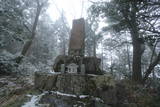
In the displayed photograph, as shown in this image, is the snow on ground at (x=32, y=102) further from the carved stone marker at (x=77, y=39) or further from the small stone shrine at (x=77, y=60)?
the carved stone marker at (x=77, y=39)

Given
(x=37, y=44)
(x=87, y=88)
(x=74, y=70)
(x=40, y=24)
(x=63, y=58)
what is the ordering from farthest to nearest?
1. (x=40, y=24)
2. (x=37, y=44)
3. (x=63, y=58)
4. (x=74, y=70)
5. (x=87, y=88)

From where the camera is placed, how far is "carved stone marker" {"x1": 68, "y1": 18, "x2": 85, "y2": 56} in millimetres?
7831

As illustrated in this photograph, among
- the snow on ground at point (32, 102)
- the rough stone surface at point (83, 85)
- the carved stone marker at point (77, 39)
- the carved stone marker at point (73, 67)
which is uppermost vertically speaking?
the carved stone marker at point (77, 39)

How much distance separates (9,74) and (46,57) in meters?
9.67

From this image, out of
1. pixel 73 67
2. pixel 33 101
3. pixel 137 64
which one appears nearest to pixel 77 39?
pixel 73 67

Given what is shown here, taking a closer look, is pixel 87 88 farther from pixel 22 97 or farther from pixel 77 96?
pixel 22 97

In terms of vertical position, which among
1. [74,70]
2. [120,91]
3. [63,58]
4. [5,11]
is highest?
[5,11]

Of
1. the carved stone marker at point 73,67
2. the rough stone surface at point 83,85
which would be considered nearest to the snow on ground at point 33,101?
the rough stone surface at point 83,85

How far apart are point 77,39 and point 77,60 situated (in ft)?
5.18

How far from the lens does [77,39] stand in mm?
8148

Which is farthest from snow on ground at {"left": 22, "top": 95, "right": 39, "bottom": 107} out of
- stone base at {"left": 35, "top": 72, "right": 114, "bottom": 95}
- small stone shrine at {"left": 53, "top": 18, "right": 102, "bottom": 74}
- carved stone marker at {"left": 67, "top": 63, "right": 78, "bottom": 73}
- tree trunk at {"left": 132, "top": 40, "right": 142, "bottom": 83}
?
tree trunk at {"left": 132, "top": 40, "right": 142, "bottom": 83}

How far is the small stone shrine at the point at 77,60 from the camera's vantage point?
6.67m

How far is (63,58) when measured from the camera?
24.6 feet

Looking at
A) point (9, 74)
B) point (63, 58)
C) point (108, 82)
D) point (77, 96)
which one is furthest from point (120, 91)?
point (9, 74)
